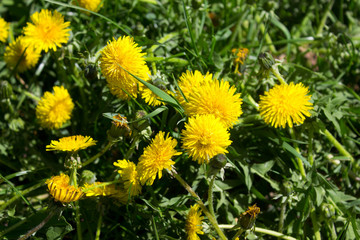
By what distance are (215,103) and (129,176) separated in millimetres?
482

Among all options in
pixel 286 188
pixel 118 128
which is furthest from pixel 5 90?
pixel 286 188

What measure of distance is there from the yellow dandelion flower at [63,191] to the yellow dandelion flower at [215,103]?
563mm

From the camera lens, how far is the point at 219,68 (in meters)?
2.04

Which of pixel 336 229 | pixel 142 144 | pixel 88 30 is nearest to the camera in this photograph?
pixel 142 144

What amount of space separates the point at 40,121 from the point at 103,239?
74 cm

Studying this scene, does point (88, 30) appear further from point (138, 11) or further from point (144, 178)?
point (144, 178)

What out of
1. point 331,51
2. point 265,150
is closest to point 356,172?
point 265,150

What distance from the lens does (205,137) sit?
57.1 inches

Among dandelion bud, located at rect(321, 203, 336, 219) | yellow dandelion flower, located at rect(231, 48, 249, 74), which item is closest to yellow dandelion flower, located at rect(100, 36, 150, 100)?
yellow dandelion flower, located at rect(231, 48, 249, 74)

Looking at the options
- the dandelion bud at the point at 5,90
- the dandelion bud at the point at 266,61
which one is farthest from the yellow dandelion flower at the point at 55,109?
the dandelion bud at the point at 266,61

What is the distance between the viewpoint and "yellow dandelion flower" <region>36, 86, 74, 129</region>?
2066 mm

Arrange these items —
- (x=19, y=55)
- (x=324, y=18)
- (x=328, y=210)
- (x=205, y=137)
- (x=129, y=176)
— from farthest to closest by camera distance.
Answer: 1. (x=324, y=18)
2. (x=19, y=55)
3. (x=328, y=210)
4. (x=129, y=176)
5. (x=205, y=137)

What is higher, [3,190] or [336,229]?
[3,190]

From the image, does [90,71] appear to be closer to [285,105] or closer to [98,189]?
[98,189]
